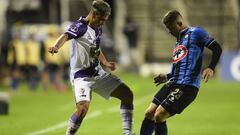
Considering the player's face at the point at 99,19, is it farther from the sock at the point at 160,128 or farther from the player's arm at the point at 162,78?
the sock at the point at 160,128

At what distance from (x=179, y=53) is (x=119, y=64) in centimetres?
2964

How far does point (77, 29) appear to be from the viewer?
1220 cm

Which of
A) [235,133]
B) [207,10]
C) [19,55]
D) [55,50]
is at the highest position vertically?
[207,10]

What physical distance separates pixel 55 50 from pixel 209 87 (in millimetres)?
18313

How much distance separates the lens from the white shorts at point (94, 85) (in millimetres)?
12375

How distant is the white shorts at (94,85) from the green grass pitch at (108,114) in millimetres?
2478

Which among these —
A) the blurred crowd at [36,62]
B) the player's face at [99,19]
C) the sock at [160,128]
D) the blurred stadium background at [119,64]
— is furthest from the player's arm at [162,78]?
the blurred crowd at [36,62]

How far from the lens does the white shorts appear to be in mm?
12375

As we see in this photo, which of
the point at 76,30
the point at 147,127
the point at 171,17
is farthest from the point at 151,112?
the point at 76,30

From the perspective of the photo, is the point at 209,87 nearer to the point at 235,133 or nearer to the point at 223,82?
the point at 223,82

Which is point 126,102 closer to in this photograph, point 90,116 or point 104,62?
point 104,62

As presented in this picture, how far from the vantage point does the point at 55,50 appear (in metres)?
11.7

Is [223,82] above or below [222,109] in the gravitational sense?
above

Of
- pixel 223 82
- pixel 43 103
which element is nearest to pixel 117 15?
pixel 223 82
